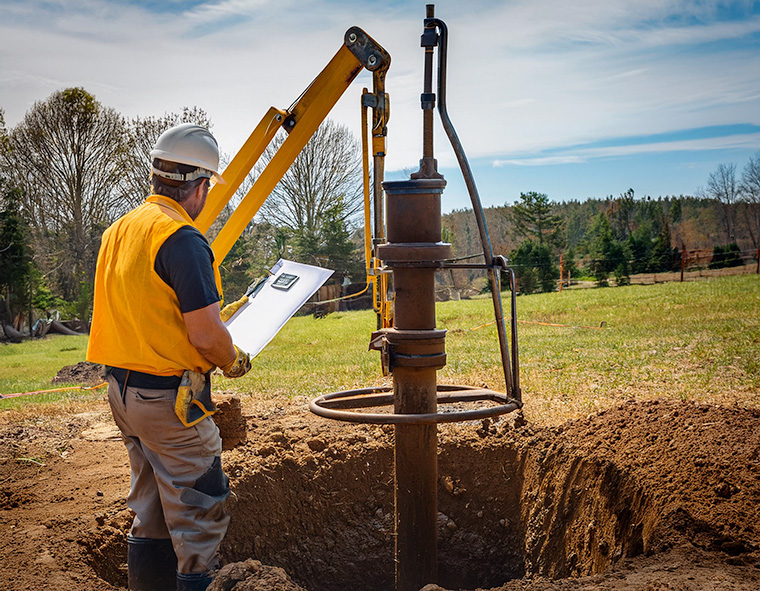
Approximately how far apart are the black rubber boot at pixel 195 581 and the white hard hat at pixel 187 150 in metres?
1.67

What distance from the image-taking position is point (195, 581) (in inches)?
104

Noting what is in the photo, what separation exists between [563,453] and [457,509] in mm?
923

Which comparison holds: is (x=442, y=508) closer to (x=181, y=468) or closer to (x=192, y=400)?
(x=181, y=468)

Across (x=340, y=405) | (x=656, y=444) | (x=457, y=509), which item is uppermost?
(x=340, y=405)

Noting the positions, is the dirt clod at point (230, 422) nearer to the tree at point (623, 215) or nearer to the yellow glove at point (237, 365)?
the yellow glove at point (237, 365)

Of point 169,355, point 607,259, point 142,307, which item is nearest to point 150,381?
point 169,355

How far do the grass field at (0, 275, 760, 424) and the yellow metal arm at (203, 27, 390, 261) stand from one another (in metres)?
2.56

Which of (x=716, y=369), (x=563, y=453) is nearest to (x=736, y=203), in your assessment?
(x=716, y=369)

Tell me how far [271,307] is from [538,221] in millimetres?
31666

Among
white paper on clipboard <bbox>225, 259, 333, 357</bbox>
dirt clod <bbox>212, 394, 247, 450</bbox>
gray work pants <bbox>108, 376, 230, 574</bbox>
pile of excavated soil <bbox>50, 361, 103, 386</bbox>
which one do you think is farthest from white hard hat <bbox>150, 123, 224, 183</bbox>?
pile of excavated soil <bbox>50, 361, 103, 386</bbox>

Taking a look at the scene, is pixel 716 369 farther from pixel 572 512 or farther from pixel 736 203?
pixel 736 203

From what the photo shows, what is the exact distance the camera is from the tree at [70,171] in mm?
24219

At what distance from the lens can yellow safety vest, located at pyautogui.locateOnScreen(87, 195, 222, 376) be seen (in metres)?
2.51

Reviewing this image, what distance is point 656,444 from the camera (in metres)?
4.02
